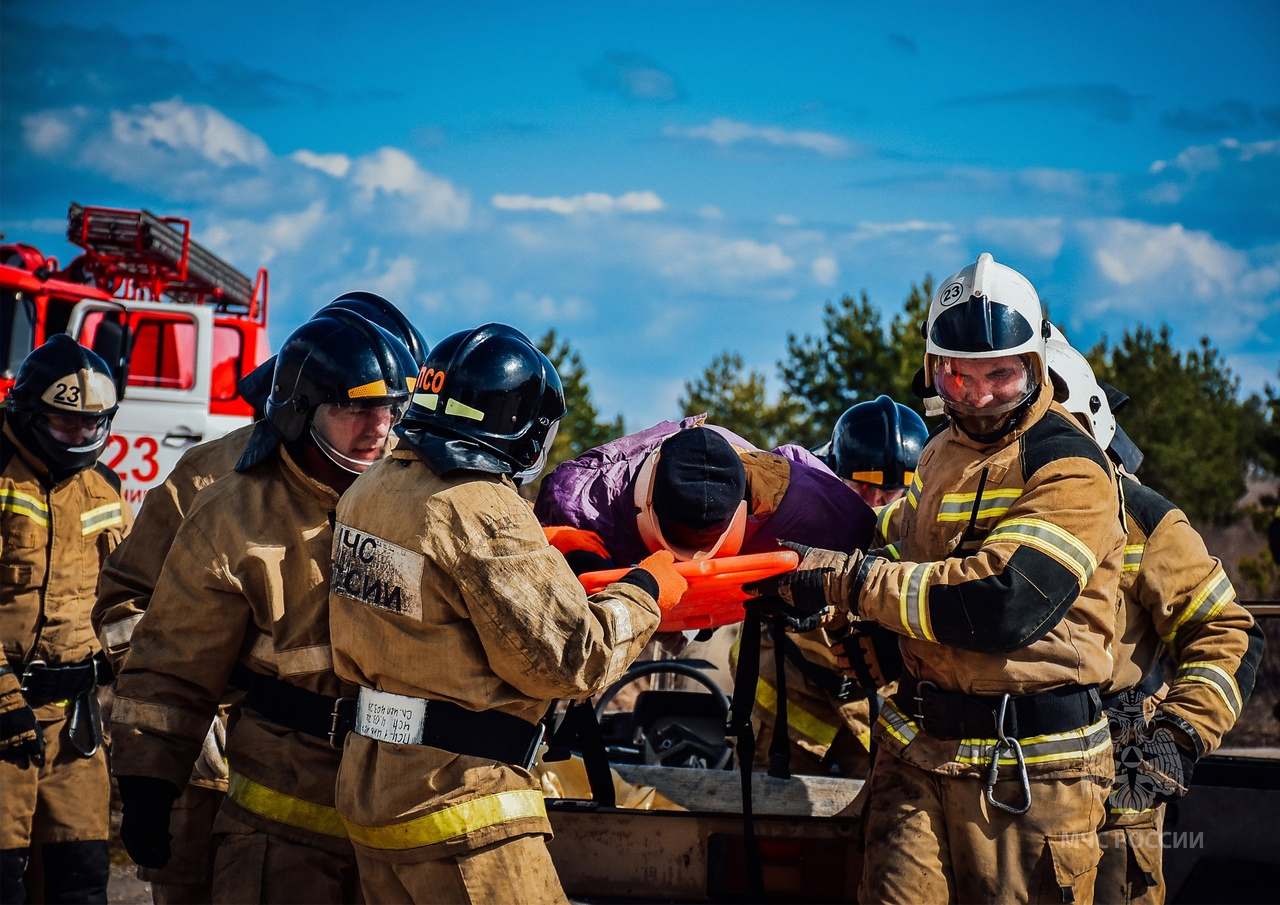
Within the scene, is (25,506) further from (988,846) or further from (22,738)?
(988,846)

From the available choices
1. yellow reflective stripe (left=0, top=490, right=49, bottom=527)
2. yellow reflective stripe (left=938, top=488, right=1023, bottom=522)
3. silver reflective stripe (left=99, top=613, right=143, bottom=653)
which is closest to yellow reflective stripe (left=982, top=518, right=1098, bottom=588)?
yellow reflective stripe (left=938, top=488, right=1023, bottom=522)

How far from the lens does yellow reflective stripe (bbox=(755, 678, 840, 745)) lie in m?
5.06

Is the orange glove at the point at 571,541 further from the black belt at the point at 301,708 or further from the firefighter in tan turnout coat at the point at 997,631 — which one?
the black belt at the point at 301,708

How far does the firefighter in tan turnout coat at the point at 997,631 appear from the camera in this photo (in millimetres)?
3129

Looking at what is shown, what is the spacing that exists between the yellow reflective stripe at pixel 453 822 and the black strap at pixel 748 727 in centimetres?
96

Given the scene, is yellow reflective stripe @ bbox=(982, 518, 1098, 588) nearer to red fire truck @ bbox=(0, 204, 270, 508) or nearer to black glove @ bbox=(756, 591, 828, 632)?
black glove @ bbox=(756, 591, 828, 632)

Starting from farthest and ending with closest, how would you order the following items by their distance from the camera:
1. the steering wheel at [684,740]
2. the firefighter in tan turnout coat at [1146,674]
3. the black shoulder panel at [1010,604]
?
the steering wheel at [684,740]
the firefighter in tan turnout coat at [1146,674]
the black shoulder panel at [1010,604]

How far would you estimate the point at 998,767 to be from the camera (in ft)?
10.5

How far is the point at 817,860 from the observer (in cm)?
378

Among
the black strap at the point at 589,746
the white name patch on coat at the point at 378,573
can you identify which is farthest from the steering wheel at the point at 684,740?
the white name patch on coat at the point at 378,573

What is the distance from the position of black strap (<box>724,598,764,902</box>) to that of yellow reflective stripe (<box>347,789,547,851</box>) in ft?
3.14

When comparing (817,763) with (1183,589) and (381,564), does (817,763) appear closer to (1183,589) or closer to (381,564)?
(1183,589)

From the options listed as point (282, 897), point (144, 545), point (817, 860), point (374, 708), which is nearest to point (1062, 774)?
point (817, 860)

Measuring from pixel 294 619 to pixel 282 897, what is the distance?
701 mm
